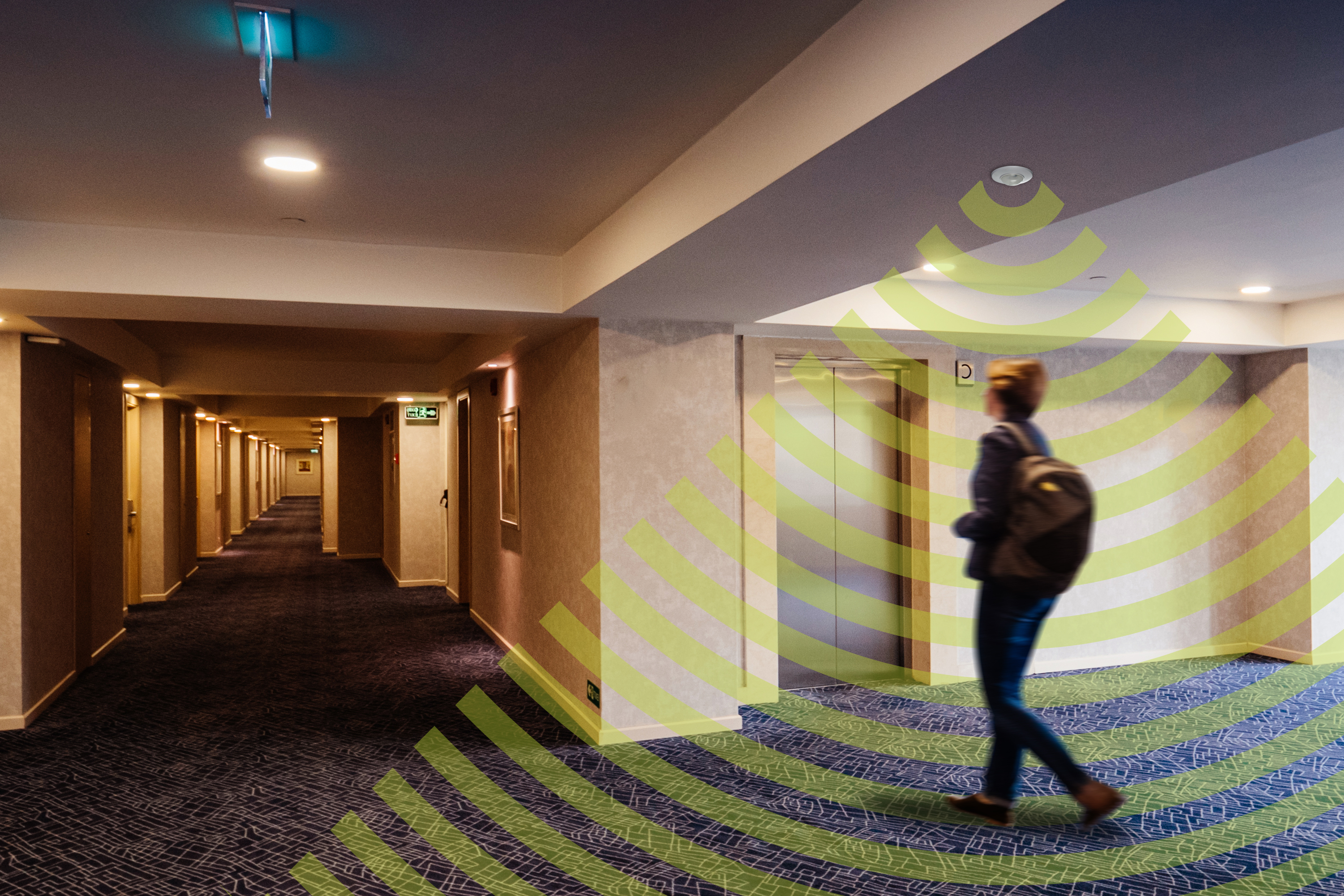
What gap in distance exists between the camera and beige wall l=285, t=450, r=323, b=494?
45.2 metres

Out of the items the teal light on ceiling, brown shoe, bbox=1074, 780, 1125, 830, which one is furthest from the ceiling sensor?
the teal light on ceiling

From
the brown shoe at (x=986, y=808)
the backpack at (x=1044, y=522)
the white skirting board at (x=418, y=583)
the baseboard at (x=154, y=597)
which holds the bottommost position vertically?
the white skirting board at (x=418, y=583)

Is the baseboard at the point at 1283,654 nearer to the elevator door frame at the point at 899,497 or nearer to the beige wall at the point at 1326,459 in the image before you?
the beige wall at the point at 1326,459

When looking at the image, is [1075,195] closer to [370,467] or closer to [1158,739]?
[1158,739]

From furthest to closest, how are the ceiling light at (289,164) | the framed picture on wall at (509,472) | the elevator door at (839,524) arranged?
the framed picture on wall at (509,472)
the elevator door at (839,524)
the ceiling light at (289,164)

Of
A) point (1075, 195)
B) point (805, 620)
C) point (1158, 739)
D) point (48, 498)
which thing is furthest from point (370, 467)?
point (1075, 195)

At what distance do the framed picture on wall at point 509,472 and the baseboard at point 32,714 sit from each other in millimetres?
3232

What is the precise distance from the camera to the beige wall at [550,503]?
5105 mm

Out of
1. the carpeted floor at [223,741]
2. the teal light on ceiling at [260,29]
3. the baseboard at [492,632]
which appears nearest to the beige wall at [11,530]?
the carpeted floor at [223,741]

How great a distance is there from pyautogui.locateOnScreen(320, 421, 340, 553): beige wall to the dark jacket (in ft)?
45.2

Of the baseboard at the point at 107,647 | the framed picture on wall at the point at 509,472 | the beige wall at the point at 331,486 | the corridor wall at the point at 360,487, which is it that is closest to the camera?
the framed picture on wall at the point at 509,472

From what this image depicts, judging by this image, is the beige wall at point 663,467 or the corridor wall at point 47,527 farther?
the corridor wall at point 47,527

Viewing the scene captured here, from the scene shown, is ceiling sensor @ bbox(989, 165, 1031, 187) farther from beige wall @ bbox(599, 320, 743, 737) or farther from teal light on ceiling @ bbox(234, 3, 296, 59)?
beige wall @ bbox(599, 320, 743, 737)

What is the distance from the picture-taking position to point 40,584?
5.69 metres
